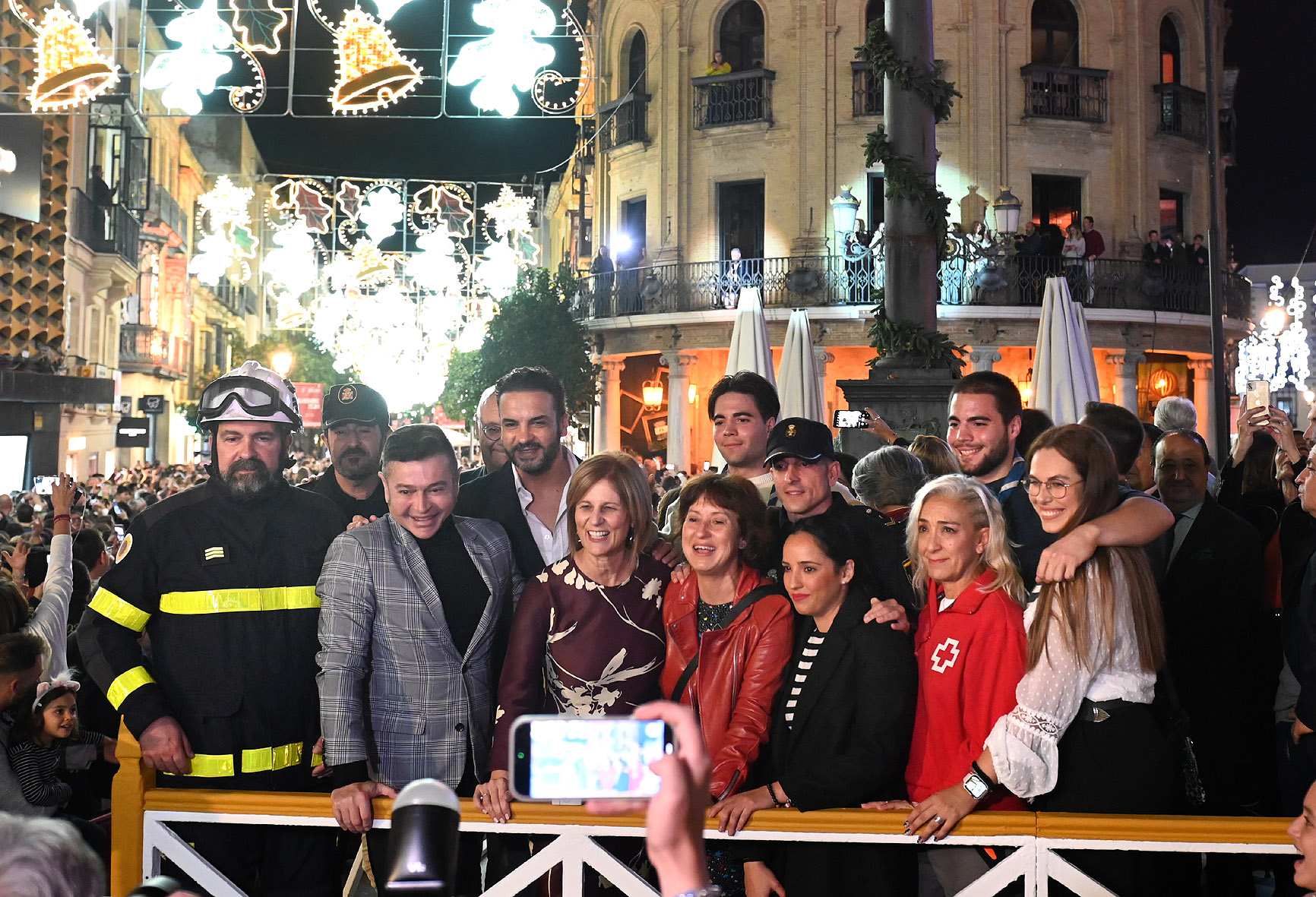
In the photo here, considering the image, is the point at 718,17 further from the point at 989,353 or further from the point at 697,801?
the point at 697,801

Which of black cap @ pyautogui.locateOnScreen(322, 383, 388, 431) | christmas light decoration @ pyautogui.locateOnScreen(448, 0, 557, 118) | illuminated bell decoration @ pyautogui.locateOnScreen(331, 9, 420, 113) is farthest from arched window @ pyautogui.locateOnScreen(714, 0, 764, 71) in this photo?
black cap @ pyautogui.locateOnScreen(322, 383, 388, 431)

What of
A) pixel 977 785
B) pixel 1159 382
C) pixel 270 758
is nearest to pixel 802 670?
pixel 977 785

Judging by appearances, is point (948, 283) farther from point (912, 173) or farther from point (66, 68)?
point (66, 68)

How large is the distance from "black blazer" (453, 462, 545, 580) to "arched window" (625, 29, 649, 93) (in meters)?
24.0

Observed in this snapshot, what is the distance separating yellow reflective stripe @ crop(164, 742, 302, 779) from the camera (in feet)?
14.3

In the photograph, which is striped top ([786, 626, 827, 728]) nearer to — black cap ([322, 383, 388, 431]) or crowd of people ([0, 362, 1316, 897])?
crowd of people ([0, 362, 1316, 897])

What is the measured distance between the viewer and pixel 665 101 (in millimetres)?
27797

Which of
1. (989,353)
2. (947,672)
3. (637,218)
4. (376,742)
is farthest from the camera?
(637,218)

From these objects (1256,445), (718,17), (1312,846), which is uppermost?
(718,17)

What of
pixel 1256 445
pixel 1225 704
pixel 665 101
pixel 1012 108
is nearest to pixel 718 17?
pixel 665 101

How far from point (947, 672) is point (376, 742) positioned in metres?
2.03

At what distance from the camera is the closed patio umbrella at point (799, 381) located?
12438 mm

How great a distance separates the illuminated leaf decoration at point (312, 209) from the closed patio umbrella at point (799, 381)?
10.2 metres

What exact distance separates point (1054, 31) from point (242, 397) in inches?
1031
